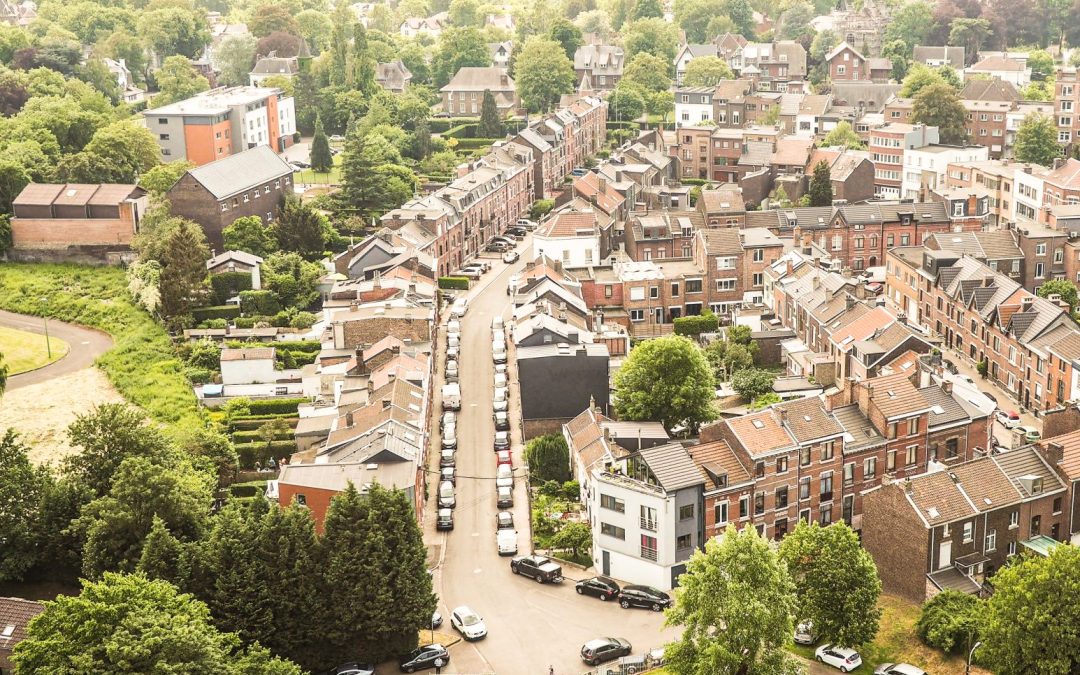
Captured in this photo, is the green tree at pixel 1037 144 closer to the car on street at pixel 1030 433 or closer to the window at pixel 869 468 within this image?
the car on street at pixel 1030 433

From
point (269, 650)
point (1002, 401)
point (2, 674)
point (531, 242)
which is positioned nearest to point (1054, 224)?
point (1002, 401)

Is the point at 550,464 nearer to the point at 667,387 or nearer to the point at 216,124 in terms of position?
the point at 667,387

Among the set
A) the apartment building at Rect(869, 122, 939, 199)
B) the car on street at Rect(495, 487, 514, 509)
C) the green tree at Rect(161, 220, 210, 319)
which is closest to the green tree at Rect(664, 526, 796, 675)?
the car on street at Rect(495, 487, 514, 509)

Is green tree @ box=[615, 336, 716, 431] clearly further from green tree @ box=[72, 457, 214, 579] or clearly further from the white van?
green tree @ box=[72, 457, 214, 579]

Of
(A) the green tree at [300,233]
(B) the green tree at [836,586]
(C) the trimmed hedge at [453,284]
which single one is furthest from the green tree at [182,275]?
(B) the green tree at [836,586]

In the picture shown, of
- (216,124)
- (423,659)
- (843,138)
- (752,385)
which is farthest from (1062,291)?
(216,124)

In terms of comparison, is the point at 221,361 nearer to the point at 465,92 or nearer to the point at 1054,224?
the point at 1054,224
